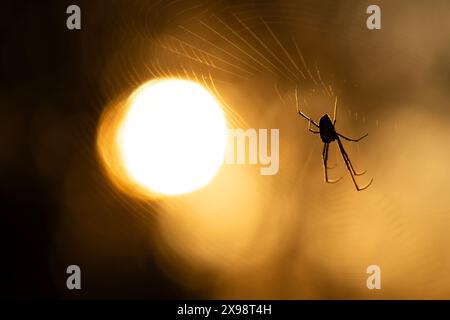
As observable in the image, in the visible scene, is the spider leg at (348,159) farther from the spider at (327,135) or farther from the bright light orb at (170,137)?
the bright light orb at (170,137)

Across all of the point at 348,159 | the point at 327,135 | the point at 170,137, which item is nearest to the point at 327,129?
the point at 327,135

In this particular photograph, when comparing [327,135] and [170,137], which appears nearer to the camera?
[327,135]

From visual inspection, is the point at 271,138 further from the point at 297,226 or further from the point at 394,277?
the point at 394,277

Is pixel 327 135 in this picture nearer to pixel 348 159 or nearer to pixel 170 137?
pixel 348 159

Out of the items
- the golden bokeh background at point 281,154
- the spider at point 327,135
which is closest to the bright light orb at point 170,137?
the golden bokeh background at point 281,154

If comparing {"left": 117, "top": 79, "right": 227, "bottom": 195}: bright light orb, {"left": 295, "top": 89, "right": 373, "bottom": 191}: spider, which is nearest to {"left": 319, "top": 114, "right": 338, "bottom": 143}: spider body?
{"left": 295, "top": 89, "right": 373, "bottom": 191}: spider
